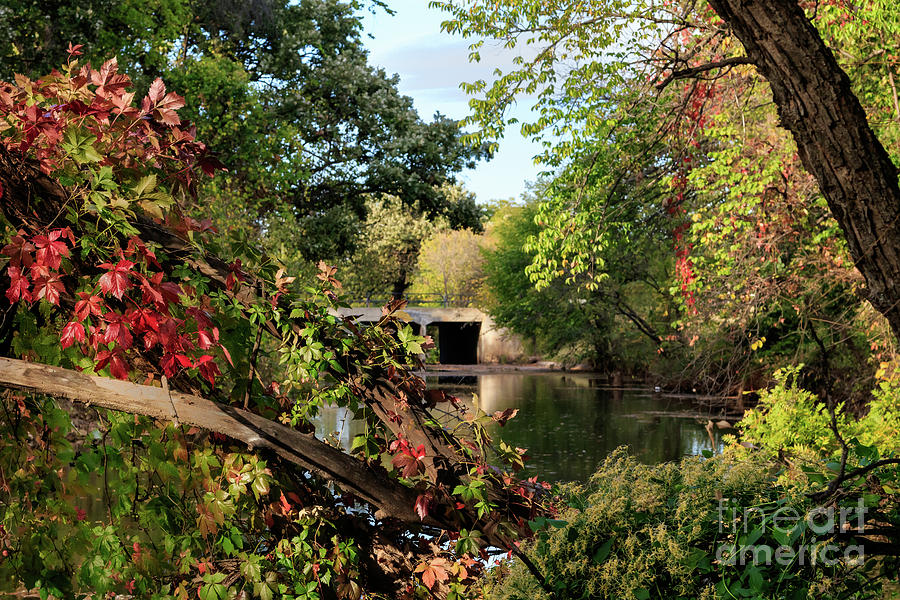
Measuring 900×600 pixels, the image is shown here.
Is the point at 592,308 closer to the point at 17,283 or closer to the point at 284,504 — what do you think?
the point at 284,504

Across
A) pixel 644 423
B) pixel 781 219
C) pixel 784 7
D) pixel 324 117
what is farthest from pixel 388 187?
pixel 784 7

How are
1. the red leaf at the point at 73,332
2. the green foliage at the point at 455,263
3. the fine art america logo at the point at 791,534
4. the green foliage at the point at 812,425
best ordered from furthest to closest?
the green foliage at the point at 455,263 < the green foliage at the point at 812,425 < the red leaf at the point at 73,332 < the fine art america logo at the point at 791,534

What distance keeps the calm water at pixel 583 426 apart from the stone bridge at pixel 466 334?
17763mm

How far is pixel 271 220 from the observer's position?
18.4 metres

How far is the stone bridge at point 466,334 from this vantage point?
48750 millimetres

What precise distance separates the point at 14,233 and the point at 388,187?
1970cm

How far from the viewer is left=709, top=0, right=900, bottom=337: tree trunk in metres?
4.14

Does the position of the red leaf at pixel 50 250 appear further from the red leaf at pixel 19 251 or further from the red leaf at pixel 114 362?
the red leaf at pixel 114 362

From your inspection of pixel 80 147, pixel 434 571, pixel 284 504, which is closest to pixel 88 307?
pixel 80 147

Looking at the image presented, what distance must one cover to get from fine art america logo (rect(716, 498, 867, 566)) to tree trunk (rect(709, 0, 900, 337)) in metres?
1.99

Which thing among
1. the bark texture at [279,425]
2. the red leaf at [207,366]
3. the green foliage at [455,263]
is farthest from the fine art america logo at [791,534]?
the green foliage at [455,263]

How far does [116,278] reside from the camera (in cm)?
266

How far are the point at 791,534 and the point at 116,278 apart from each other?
88.7 inches

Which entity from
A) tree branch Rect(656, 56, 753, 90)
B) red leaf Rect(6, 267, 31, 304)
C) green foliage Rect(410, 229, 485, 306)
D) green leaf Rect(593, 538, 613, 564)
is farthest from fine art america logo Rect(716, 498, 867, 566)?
green foliage Rect(410, 229, 485, 306)
